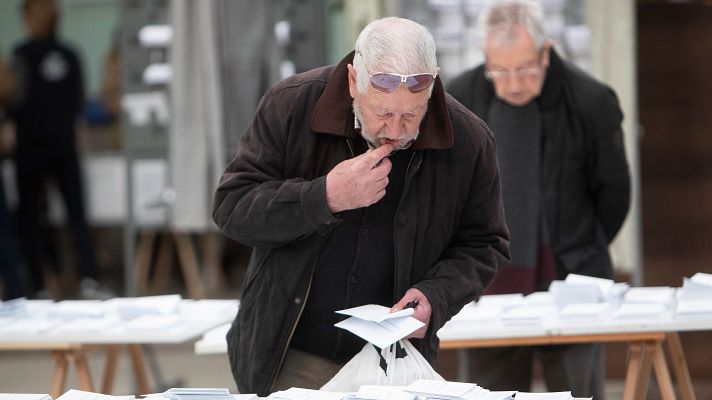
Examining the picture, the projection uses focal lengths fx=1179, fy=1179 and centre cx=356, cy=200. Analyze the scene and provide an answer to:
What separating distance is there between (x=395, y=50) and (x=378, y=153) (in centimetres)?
26

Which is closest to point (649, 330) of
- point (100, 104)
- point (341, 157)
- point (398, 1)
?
point (341, 157)

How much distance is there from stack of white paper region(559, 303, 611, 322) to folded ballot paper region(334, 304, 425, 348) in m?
1.19

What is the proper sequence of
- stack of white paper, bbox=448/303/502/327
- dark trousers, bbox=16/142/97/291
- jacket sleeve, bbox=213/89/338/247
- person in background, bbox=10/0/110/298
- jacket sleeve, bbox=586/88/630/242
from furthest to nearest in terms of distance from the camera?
1. person in background, bbox=10/0/110/298
2. dark trousers, bbox=16/142/97/291
3. jacket sleeve, bbox=586/88/630/242
4. stack of white paper, bbox=448/303/502/327
5. jacket sleeve, bbox=213/89/338/247

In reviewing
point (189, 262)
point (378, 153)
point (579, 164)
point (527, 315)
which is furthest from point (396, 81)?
point (189, 262)

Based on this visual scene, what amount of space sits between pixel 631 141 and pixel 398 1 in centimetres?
147

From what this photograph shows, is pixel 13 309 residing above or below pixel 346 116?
below

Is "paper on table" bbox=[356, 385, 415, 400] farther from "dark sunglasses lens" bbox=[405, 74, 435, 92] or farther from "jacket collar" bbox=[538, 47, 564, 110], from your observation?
"jacket collar" bbox=[538, 47, 564, 110]

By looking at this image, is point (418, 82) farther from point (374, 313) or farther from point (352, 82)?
point (374, 313)

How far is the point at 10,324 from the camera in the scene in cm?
432

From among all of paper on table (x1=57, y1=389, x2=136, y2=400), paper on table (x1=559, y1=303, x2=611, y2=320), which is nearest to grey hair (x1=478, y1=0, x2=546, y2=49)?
paper on table (x1=559, y1=303, x2=611, y2=320)

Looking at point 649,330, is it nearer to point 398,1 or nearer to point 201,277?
point 398,1

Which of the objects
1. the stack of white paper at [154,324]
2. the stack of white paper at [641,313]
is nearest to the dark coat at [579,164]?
the stack of white paper at [641,313]

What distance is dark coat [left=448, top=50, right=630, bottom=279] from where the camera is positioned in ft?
14.3

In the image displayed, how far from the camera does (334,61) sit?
670 cm
